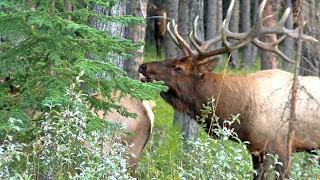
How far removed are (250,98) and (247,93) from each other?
0.33 ft

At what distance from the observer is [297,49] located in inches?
299

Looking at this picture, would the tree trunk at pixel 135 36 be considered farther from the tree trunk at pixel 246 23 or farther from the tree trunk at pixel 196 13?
the tree trunk at pixel 246 23

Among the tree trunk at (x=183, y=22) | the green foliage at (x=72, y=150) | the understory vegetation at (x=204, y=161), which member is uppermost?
the tree trunk at (x=183, y=22)

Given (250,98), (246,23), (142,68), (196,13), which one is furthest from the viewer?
(246,23)

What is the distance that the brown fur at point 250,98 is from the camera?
9.27 meters

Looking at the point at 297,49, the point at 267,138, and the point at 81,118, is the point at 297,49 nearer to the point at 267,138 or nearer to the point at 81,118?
the point at 267,138

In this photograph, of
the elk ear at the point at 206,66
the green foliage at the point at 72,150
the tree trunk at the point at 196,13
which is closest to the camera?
the green foliage at the point at 72,150

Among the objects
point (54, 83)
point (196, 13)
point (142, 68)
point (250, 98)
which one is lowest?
point (250, 98)

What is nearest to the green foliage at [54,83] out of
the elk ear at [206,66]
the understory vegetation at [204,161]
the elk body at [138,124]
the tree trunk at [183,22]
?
the understory vegetation at [204,161]

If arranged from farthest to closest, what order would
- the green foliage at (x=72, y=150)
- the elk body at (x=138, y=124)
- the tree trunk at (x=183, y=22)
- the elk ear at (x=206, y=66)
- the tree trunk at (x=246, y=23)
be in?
the tree trunk at (x=246, y=23) → the tree trunk at (x=183, y=22) → the elk ear at (x=206, y=66) → the elk body at (x=138, y=124) → the green foliage at (x=72, y=150)

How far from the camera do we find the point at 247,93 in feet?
31.4

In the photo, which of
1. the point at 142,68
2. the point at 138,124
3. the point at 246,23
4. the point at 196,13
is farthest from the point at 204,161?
the point at 246,23

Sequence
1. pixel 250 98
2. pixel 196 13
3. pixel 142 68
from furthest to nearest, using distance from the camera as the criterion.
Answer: pixel 196 13
pixel 250 98
pixel 142 68

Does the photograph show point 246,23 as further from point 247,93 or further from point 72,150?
point 72,150
